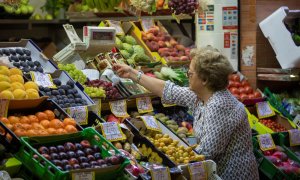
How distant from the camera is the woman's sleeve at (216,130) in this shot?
4.16 metres

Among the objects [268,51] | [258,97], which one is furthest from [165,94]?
[268,51]

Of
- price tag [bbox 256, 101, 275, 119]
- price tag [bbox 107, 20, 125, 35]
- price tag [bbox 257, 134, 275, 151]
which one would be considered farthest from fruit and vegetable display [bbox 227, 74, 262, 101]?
price tag [bbox 107, 20, 125, 35]

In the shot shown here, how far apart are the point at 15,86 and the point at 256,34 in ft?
9.43

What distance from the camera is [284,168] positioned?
508cm

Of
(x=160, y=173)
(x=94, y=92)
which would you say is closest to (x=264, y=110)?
(x=94, y=92)

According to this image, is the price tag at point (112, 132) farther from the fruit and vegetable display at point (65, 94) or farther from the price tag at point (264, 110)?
the price tag at point (264, 110)

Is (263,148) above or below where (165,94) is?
below

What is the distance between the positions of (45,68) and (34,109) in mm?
957

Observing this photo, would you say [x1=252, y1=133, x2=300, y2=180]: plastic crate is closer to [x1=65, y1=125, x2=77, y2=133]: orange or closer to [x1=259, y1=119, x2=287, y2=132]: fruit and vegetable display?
[x1=259, y1=119, x2=287, y2=132]: fruit and vegetable display

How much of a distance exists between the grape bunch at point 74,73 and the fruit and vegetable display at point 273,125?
5.66ft

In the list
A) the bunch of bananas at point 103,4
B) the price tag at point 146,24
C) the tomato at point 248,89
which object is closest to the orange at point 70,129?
the tomato at point 248,89

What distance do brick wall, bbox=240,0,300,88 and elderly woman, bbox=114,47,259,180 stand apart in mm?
1932

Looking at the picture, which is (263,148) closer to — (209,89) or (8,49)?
(209,89)

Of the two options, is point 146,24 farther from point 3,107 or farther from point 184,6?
point 3,107
